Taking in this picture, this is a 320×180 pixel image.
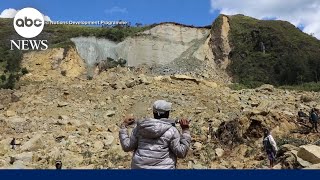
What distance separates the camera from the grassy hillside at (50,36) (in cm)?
3777

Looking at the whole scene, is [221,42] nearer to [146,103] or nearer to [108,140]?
[146,103]

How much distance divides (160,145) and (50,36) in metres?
42.0

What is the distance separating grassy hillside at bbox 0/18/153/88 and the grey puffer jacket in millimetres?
32374

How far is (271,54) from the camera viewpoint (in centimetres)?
4372

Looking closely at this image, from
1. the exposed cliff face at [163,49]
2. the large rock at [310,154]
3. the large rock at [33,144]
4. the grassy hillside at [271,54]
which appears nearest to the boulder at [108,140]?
the large rock at [33,144]

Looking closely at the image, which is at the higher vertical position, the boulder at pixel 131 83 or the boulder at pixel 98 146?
the boulder at pixel 131 83

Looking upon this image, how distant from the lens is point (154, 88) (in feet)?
88.0

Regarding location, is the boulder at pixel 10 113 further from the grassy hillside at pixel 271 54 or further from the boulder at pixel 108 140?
the grassy hillside at pixel 271 54

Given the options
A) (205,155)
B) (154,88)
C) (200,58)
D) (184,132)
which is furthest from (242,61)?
(184,132)

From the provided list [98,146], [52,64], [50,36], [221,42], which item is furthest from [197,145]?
[50,36]

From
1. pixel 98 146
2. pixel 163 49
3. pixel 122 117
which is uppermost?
pixel 163 49

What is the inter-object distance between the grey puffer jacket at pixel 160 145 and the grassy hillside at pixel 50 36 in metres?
32.4

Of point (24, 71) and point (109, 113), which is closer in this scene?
point (109, 113)

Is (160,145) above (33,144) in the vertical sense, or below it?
above
